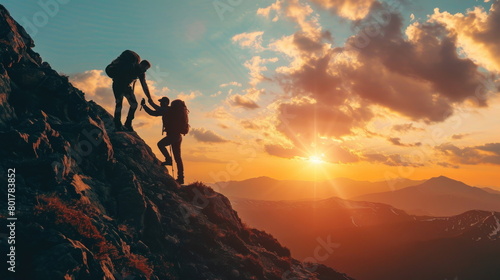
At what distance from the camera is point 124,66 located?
16500 millimetres

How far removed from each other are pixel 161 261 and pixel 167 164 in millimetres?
8504

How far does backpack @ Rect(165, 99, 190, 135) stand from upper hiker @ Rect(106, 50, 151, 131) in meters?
1.50

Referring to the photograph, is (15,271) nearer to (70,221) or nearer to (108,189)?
(70,221)

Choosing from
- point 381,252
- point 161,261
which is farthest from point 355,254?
point 161,261

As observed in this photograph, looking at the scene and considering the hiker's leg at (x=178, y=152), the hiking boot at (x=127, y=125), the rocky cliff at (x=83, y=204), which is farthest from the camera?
the hiking boot at (x=127, y=125)

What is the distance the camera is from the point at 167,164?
1967 centimetres

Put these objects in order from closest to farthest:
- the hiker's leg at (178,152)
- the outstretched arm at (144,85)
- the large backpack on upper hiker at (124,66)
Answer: the large backpack on upper hiker at (124,66), the outstretched arm at (144,85), the hiker's leg at (178,152)

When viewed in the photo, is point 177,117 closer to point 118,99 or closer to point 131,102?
point 131,102

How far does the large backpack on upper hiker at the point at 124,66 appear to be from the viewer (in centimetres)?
1647

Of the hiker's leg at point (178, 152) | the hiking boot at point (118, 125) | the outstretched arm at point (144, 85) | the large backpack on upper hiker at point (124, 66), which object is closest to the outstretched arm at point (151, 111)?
the outstretched arm at point (144, 85)

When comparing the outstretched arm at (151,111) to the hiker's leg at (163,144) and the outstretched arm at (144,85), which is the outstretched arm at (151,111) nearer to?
the outstretched arm at (144,85)

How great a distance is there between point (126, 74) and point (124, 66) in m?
0.44

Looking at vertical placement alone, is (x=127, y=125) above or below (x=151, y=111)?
below

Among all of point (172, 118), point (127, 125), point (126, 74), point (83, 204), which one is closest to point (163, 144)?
point (172, 118)
